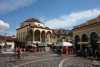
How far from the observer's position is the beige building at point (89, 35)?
150ft

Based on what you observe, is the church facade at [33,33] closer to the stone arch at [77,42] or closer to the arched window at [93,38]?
the stone arch at [77,42]

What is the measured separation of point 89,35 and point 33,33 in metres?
39.9

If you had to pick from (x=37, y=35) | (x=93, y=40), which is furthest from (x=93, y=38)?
(x=37, y=35)

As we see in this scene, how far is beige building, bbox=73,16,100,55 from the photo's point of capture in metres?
45.7

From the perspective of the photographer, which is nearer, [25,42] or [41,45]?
[41,45]

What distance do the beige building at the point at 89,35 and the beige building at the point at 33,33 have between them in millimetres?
30783

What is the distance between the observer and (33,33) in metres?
86.4

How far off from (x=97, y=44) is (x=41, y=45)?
35868 mm

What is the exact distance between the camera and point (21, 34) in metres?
92.4

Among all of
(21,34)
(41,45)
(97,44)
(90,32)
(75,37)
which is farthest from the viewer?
(21,34)

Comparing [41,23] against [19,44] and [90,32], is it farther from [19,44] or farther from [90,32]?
[90,32]

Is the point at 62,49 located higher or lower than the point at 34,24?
lower

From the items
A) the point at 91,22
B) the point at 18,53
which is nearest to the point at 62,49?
the point at 91,22

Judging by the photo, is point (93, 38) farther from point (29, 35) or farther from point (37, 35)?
point (37, 35)
